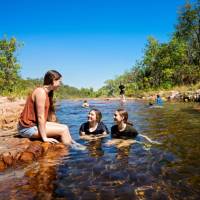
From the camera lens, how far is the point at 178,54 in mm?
63344

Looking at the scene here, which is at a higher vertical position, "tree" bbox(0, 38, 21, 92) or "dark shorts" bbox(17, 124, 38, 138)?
"tree" bbox(0, 38, 21, 92)

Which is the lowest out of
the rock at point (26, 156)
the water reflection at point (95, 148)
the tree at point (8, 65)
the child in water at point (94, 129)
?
the water reflection at point (95, 148)

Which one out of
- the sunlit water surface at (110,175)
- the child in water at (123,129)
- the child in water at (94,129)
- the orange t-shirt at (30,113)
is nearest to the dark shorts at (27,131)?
the orange t-shirt at (30,113)

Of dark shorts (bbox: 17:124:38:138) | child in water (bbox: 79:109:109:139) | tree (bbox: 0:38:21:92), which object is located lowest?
child in water (bbox: 79:109:109:139)

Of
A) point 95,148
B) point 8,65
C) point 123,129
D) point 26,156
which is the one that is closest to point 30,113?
point 26,156

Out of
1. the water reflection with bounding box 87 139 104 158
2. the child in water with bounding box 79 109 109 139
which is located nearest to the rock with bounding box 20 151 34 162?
the water reflection with bounding box 87 139 104 158

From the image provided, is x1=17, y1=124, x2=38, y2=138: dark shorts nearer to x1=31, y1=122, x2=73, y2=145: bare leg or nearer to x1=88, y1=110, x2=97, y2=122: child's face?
x1=31, y1=122, x2=73, y2=145: bare leg

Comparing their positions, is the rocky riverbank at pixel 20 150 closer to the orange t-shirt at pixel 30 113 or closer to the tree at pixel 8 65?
the orange t-shirt at pixel 30 113

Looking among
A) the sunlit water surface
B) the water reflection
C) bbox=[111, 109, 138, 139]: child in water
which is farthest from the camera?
bbox=[111, 109, 138, 139]: child in water

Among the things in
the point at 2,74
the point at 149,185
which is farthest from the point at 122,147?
the point at 2,74

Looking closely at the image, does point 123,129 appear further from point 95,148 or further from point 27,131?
point 27,131

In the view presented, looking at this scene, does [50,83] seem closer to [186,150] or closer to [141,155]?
[141,155]

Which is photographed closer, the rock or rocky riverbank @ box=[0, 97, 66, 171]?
rocky riverbank @ box=[0, 97, 66, 171]

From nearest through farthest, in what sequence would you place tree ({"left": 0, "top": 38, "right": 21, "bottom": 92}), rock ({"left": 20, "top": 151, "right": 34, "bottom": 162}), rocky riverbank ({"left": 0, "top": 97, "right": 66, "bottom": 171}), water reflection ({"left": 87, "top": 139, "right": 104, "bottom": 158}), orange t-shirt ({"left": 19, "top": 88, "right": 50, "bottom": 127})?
rocky riverbank ({"left": 0, "top": 97, "right": 66, "bottom": 171}) < rock ({"left": 20, "top": 151, "right": 34, "bottom": 162}) < orange t-shirt ({"left": 19, "top": 88, "right": 50, "bottom": 127}) < water reflection ({"left": 87, "top": 139, "right": 104, "bottom": 158}) < tree ({"left": 0, "top": 38, "right": 21, "bottom": 92})
